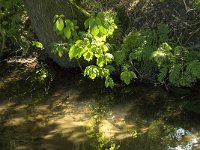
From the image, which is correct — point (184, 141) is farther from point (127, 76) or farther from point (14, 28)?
point (14, 28)

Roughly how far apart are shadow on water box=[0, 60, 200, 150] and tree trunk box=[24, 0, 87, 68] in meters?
0.89

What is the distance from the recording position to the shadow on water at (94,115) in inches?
242

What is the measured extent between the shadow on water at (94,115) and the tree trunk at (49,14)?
886 millimetres

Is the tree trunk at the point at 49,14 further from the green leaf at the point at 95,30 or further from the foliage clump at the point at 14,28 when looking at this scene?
the green leaf at the point at 95,30

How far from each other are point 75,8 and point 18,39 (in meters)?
1.74

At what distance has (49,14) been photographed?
860cm

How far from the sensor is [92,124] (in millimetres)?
6734

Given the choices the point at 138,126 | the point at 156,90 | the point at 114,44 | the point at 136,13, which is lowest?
the point at 138,126

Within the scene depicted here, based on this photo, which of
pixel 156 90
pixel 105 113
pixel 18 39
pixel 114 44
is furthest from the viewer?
pixel 18 39

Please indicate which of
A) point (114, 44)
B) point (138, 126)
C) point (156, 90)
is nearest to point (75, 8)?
point (114, 44)

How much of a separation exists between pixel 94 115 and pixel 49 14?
266cm

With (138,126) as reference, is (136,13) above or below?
above

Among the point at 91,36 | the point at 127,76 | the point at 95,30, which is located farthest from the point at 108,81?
the point at 95,30

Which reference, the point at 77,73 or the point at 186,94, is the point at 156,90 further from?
the point at 77,73
